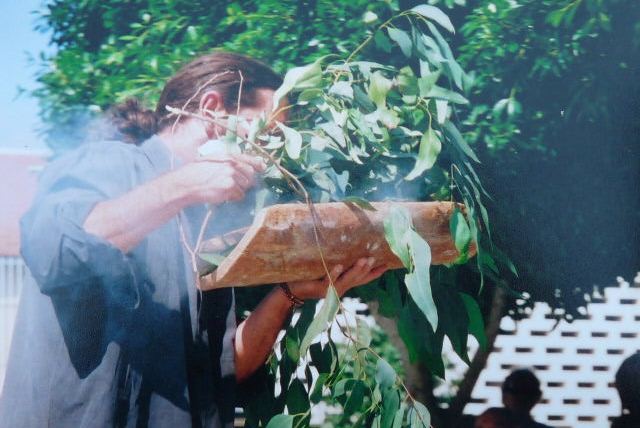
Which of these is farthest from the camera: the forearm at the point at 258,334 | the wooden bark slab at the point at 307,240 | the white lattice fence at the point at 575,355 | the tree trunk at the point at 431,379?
the white lattice fence at the point at 575,355

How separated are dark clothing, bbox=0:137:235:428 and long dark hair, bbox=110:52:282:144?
0.09 metres

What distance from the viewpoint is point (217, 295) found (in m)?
1.47

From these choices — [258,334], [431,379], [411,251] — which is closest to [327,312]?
[411,251]

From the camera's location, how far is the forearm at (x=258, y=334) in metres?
1.47

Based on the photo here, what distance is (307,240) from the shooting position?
1.18 meters

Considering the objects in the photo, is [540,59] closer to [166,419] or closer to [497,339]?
[497,339]

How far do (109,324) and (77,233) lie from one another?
228 millimetres

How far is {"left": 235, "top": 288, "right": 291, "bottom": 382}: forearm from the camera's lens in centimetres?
147

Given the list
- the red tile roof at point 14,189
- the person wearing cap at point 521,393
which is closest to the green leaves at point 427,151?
the red tile roof at point 14,189

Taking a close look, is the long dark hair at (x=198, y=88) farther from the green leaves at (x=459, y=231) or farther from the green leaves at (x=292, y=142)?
the green leaves at (x=459, y=231)

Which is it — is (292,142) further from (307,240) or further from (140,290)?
(140,290)

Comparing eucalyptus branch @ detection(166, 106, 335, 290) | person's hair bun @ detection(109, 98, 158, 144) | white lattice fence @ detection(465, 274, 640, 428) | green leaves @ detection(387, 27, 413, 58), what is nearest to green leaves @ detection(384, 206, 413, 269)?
eucalyptus branch @ detection(166, 106, 335, 290)

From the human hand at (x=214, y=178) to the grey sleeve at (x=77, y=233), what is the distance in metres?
0.15

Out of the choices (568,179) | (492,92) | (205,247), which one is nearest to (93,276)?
(205,247)
